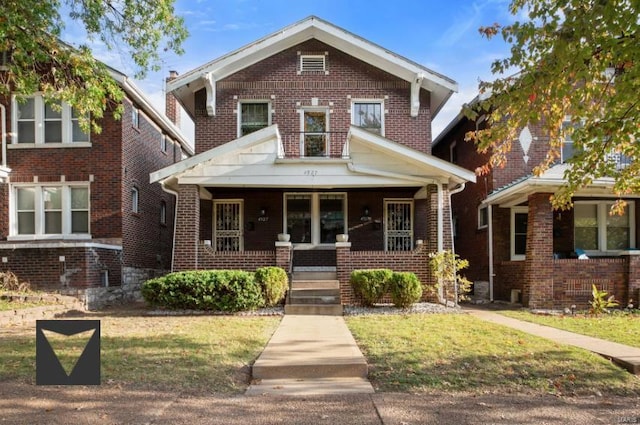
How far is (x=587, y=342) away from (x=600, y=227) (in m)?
8.52

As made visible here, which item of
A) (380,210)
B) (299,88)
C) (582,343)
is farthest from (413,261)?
(299,88)

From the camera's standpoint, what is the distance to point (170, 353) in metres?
6.55

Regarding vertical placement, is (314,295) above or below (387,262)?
below

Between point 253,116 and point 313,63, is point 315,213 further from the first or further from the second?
point 313,63

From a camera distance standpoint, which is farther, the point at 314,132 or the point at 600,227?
the point at 600,227

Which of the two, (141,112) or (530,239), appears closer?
(530,239)

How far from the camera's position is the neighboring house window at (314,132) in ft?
48.4

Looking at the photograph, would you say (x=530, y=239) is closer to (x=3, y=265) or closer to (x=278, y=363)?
(x=278, y=363)

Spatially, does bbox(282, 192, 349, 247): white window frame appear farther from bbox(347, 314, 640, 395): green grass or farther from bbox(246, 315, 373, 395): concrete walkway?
bbox(246, 315, 373, 395): concrete walkway

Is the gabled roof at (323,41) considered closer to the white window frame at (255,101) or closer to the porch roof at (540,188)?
the white window frame at (255,101)

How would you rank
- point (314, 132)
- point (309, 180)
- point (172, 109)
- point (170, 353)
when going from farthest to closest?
point (172, 109) < point (314, 132) < point (309, 180) < point (170, 353)

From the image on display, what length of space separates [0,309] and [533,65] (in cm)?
1060

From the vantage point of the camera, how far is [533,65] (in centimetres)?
652

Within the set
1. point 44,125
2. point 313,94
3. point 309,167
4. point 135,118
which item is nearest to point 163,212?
point 135,118
